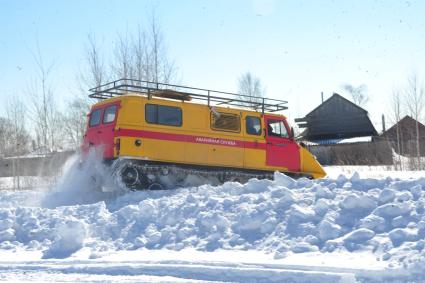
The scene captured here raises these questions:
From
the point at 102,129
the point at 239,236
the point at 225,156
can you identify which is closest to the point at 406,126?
the point at 225,156

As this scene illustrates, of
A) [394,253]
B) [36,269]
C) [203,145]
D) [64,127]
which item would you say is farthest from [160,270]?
[64,127]

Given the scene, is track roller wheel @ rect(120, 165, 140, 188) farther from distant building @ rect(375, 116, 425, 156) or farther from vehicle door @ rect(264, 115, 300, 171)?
distant building @ rect(375, 116, 425, 156)

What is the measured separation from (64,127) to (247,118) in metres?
15.1

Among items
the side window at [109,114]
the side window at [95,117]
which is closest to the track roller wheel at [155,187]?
the side window at [109,114]

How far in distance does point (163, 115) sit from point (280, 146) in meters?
3.59

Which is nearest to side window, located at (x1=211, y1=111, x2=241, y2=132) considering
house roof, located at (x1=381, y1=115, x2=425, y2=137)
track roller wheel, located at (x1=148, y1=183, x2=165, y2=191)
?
track roller wheel, located at (x1=148, y1=183, x2=165, y2=191)

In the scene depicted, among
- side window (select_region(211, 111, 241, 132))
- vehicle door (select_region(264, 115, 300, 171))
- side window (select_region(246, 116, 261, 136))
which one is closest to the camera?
side window (select_region(211, 111, 241, 132))

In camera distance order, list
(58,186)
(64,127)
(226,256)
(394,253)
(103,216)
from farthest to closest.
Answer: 1. (64,127)
2. (58,186)
3. (103,216)
4. (226,256)
5. (394,253)

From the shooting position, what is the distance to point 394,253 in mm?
5297

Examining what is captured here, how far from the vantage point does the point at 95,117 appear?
11.9m

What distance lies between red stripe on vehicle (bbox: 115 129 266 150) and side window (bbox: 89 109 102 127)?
1.30 metres

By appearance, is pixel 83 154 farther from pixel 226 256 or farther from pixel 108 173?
pixel 226 256

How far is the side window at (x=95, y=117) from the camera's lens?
11.7 meters

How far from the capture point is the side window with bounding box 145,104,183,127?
1109 centimetres
